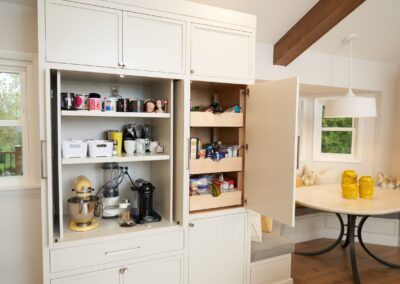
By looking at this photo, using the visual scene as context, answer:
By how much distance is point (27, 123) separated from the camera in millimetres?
2129

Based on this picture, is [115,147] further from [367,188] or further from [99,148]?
[367,188]

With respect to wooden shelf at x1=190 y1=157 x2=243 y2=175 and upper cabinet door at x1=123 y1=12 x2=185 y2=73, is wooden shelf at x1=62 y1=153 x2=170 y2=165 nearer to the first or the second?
wooden shelf at x1=190 y1=157 x2=243 y2=175

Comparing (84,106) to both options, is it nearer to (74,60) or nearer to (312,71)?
(74,60)

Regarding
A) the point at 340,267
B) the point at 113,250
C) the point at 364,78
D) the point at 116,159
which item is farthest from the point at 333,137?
the point at 113,250

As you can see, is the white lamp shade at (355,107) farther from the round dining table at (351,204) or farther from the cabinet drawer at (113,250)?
the cabinet drawer at (113,250)

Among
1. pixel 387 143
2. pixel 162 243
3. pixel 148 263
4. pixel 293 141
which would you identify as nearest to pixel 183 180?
pixel 162 243

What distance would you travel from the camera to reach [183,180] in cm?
197

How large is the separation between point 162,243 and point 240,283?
721 millimetres

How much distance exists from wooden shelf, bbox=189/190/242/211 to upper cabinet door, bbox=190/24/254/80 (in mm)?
821

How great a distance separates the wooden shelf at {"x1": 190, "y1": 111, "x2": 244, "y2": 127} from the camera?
79.0 inches

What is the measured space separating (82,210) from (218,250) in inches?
37.6

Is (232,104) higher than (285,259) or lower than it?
higher

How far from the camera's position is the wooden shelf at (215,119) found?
201 centimetres

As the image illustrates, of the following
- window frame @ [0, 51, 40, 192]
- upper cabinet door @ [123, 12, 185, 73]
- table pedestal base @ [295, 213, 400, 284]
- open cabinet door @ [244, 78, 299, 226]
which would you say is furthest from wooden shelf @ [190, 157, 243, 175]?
table pedestal base @ [295, 213, 400, 284]
